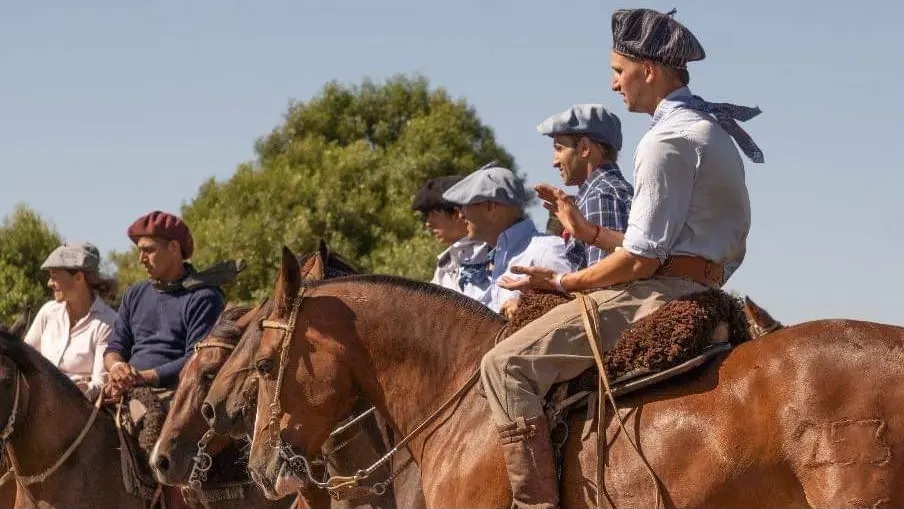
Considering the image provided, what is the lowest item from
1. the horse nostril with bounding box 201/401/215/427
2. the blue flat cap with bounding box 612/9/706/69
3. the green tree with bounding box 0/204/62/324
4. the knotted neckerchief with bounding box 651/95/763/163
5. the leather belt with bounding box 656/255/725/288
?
the green tree with bounding box 0/204/62/324

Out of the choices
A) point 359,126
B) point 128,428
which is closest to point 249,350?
point 128,428

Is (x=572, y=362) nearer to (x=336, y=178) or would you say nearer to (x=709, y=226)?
(x=709, y=226)

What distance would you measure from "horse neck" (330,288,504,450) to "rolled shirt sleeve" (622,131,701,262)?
98 centimetres

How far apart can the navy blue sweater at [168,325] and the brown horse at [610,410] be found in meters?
3.51

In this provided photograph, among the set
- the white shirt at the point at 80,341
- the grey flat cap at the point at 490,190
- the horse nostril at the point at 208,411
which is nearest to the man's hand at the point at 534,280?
the horse nostril at the point at 208,411

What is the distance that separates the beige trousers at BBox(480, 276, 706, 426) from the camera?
18.6 ft

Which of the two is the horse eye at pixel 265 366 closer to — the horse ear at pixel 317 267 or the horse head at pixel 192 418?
the horse ear at pixel 317 267

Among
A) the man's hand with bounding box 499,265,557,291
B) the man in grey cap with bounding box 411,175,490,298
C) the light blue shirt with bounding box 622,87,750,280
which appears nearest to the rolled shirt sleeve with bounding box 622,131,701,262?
the light blue shirt with bounding box 622,87,750,280

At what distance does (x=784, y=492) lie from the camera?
5.27 metres

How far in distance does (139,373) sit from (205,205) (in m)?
26.4

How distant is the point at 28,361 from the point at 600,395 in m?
5.47

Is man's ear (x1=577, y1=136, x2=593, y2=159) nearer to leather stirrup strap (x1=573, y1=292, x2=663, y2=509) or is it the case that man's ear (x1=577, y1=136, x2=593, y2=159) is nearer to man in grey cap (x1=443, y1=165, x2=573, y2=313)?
leather stirrup strap (x1=573, y1=292, x2=663, y2=509)

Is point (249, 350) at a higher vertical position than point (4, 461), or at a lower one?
higher

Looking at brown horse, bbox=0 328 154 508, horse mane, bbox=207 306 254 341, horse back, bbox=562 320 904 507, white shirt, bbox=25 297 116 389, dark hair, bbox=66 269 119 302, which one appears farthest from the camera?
dark hair, bbox=66 269 119 302
